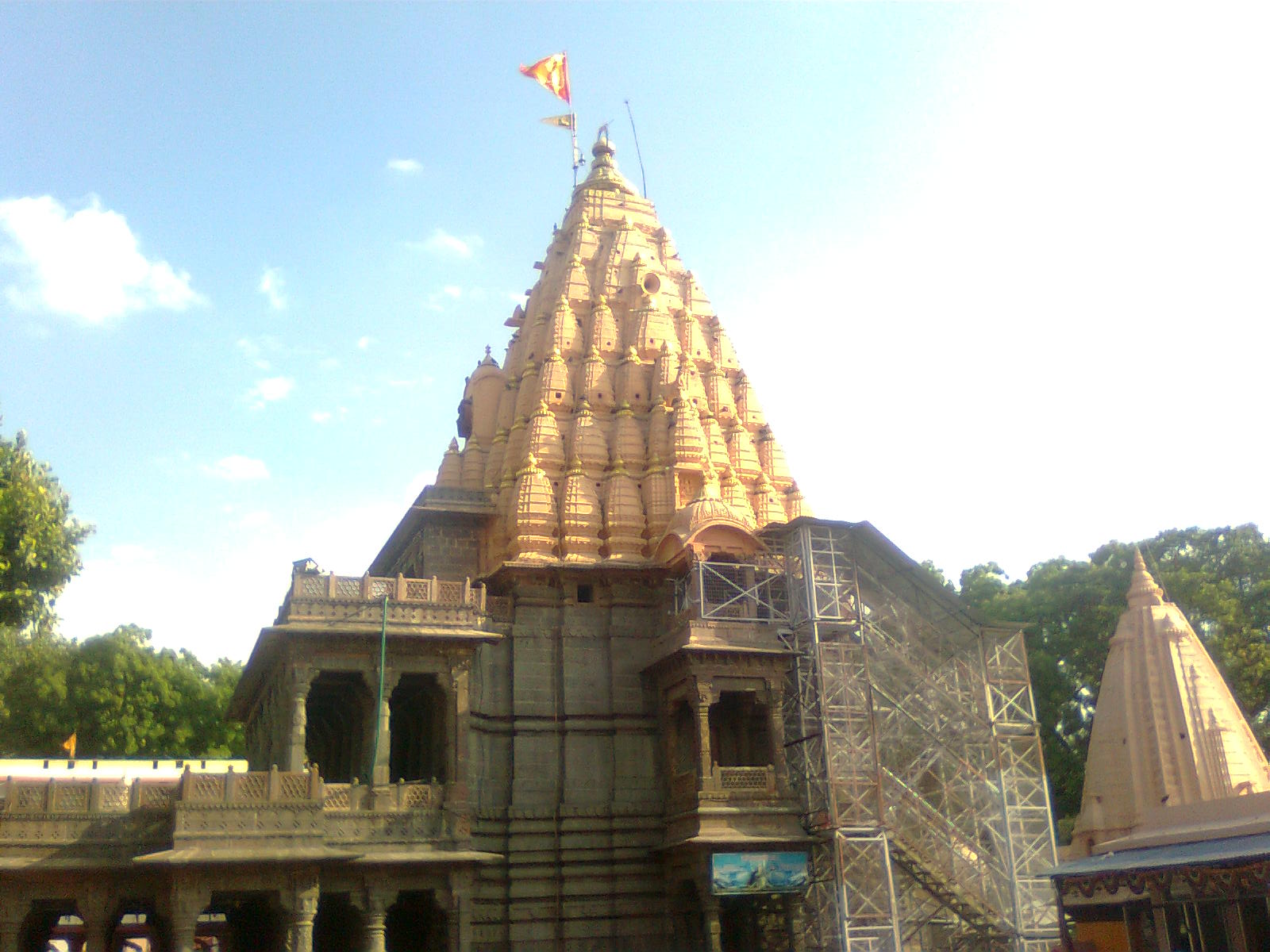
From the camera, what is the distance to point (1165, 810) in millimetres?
23609

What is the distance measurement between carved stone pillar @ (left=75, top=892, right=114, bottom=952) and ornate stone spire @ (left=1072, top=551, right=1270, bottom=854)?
2184 centimetres

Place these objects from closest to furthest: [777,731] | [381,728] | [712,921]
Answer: [381,728] < [712,921] < [777,731]

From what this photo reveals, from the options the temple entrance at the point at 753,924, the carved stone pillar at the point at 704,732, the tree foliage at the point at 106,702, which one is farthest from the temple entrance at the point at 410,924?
the tree foliage at the point at 106,702

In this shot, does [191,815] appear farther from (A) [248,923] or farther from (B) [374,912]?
(A) [248,923]

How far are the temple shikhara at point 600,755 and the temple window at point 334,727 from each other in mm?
112

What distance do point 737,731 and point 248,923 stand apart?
39.7 feet

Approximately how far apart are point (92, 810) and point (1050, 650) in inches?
1161

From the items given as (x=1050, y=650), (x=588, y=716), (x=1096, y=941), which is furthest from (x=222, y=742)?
(x=1096, y=941)

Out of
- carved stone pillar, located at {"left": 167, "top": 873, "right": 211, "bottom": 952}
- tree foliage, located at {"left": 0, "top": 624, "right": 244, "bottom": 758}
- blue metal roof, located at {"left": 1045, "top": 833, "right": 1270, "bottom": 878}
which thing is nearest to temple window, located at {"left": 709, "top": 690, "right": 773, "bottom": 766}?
blue metal roof, located at {"left": 1045, "top": 833, "right": 1270, "bottom": 878}

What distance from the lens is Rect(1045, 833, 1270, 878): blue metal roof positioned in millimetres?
18906

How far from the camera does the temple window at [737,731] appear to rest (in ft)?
86.2

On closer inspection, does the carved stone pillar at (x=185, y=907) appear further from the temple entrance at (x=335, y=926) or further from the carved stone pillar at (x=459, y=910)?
the carved stone pillar at (x=459, y=910)

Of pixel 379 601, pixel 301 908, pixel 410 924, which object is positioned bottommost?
pixel 410 924

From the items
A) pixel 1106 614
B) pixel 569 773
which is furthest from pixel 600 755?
pixel 1106 614
